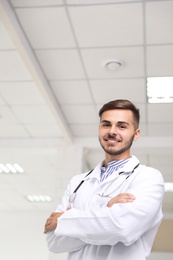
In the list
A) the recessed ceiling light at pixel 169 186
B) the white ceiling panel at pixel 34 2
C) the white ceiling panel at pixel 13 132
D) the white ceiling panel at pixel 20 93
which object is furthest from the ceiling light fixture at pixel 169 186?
the white ceiling panel at pixel 34 2

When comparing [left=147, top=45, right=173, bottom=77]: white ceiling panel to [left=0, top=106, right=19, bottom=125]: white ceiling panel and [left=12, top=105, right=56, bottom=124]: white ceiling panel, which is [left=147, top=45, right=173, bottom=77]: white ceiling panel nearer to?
[left=12, top=105, right=56, bottom=124]: white ceiling panel

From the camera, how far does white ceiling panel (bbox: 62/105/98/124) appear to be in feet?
17.1

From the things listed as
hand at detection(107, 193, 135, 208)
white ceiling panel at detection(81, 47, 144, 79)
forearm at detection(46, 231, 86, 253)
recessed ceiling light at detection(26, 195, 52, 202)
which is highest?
white ceiling panel at detection(81, 47, 144, 79)

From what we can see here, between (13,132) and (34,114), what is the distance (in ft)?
3.12

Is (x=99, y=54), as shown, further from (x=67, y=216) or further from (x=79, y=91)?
(x=67, y=216)

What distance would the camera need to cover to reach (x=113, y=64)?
4.00m

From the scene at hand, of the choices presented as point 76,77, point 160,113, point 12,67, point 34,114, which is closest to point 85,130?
point 34,114

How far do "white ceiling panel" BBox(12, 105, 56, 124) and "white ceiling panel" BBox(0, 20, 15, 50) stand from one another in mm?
1490

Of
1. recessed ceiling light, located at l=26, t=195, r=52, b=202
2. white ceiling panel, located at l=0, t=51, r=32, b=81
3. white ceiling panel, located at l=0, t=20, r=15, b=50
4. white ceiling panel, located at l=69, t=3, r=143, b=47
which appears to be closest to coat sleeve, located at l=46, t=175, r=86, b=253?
white ceiling panel, located at l=69, t=3, r=143, b=47

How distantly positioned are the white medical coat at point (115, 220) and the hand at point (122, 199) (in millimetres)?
18

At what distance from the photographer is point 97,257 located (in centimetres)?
127

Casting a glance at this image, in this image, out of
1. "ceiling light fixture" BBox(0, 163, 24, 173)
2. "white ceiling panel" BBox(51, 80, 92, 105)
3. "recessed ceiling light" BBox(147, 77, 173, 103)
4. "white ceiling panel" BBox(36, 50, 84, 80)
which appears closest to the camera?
"white ceiling panel" BBox(36, 50, 84, 80)

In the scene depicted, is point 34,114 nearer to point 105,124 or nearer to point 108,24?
point 108,24

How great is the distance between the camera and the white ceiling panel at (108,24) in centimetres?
319
